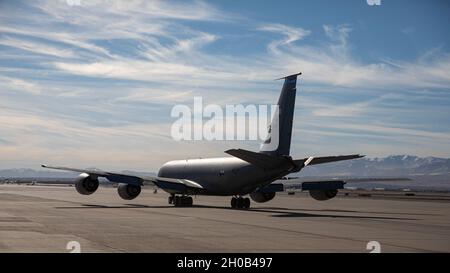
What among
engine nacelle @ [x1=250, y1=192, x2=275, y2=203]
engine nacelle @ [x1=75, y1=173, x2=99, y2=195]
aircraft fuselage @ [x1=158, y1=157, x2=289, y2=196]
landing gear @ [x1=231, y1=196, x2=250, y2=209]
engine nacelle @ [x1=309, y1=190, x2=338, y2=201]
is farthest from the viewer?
engine nacelle @ [x1=250, y1=192, x2=275, y2=203]

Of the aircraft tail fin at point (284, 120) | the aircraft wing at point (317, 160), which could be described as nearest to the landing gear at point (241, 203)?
the aircraft tail fin at point (284, 120)

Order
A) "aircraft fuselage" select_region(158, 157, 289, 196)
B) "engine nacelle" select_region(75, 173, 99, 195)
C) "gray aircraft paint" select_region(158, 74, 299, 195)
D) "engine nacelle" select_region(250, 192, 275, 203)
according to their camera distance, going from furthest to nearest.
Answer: "engine nacelle" select_region(250, 192, 275, 203) < "engine nacelle" select_region(75, 173, 99, 195) < "aircraft fuselage" select_region(158, 157, 289, 196) < "gray aircraft paint" select_region(158, 74, 299, 195)

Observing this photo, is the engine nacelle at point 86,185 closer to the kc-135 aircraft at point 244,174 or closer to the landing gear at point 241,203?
the kc-135 aircraft at point 244,174

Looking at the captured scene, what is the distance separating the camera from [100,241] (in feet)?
64.4

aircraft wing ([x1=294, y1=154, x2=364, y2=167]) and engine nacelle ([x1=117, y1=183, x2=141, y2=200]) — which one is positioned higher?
aircraft wing ([x1=294, y1=154, x2=364, y2=167])

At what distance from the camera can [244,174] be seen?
44594mm

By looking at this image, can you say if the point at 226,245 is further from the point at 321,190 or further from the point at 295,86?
the point at 321,190

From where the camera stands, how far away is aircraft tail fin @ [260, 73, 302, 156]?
40406 millimetres

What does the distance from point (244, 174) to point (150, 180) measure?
9530 mm

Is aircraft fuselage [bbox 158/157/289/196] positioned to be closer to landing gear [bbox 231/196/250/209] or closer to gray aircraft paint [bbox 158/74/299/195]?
gray aircraft paint [bbox 158/74/299/195]

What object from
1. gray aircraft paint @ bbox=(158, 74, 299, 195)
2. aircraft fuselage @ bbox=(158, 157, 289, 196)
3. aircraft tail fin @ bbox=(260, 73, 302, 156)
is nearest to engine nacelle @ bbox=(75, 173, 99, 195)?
gray aircraft paint @ bbox=(158, 74, 299, 195)

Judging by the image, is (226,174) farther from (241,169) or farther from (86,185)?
(86,185)

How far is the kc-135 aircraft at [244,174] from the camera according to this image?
40312mm
